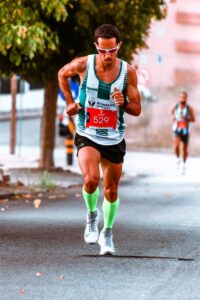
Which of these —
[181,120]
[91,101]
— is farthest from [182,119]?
[91,101]

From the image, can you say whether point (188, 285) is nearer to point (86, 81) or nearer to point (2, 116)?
point (86, 81)

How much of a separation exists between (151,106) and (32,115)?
19.1ft

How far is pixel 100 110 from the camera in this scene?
999 cm

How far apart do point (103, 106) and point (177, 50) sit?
50.2 m

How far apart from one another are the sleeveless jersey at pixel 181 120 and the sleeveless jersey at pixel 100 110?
16.7m

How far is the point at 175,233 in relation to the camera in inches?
486

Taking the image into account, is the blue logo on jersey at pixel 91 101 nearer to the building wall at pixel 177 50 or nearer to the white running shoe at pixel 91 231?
the white running shoe at pixel 91 231

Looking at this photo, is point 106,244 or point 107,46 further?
point 106,244

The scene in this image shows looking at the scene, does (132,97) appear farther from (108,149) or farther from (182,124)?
(182,124)

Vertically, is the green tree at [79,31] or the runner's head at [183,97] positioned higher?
the green tree at [79,31]

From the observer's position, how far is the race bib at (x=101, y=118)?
10.0m

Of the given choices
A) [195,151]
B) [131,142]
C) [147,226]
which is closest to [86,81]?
[147,226]

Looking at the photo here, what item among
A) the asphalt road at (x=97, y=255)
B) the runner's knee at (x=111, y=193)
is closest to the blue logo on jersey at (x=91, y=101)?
the runner's knee at (x=111, y=193)

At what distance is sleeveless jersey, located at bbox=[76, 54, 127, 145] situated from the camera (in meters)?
9.95
